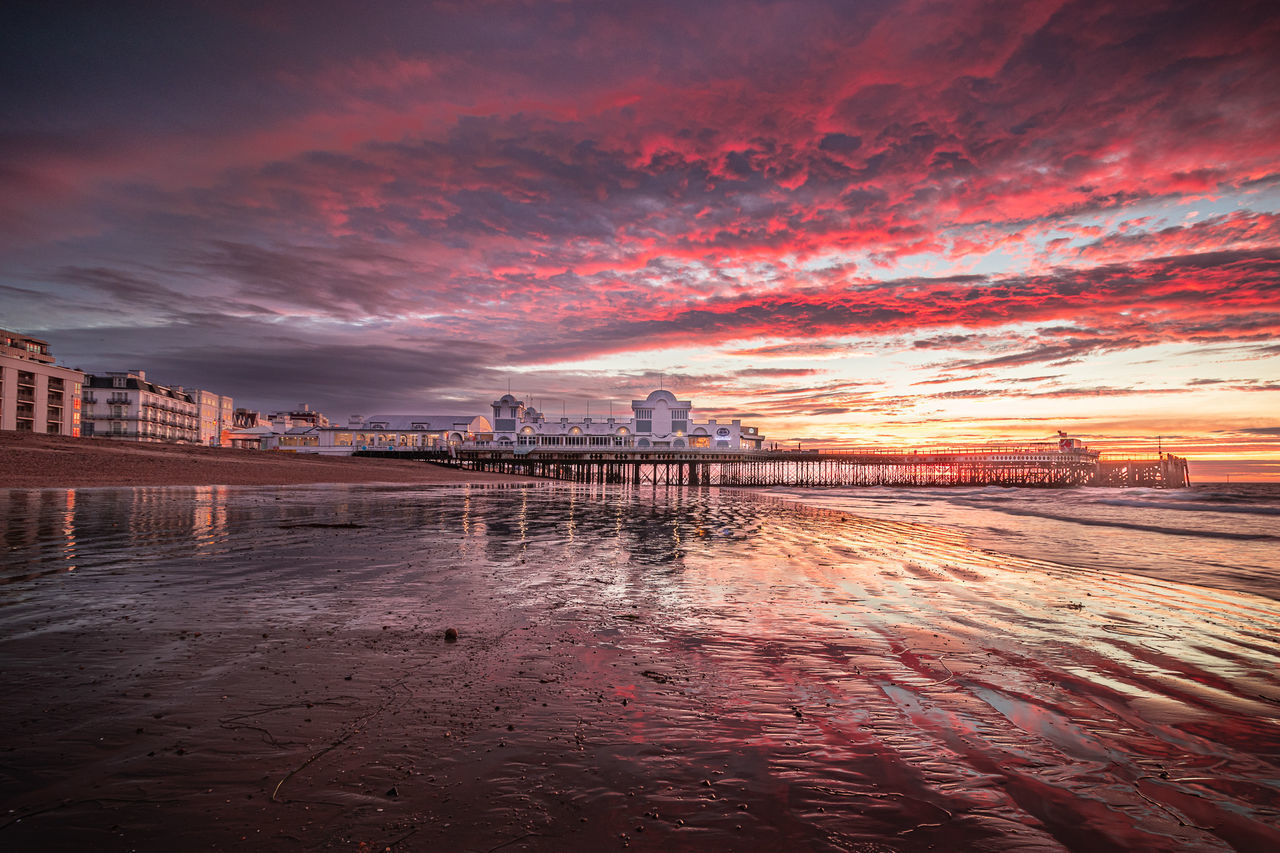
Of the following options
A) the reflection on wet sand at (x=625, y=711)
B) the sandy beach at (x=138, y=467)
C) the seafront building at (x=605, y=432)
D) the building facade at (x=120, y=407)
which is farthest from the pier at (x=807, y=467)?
the reflection on wet sand at (x=625, y=711)

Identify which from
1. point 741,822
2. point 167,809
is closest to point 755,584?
Answer: point 741,822

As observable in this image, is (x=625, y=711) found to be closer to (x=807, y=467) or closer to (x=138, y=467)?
(x=138, y=467)

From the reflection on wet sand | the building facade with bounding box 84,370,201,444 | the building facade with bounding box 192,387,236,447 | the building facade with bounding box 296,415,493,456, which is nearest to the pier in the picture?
the building facade with bounding box 296,415,493,456

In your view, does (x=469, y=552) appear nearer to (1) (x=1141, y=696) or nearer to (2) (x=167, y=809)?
(2) (x=167, y=809)

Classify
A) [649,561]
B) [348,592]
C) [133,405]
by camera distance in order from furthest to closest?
[133,405]
[649,561]
[348,592]

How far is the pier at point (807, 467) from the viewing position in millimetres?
74750

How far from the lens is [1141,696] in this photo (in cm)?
487

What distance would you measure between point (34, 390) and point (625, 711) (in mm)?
95383

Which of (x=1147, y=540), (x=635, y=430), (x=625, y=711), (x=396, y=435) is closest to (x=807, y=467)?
(x=635, y=430)

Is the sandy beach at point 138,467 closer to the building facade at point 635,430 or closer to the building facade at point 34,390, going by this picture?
the building facade at point 34,390

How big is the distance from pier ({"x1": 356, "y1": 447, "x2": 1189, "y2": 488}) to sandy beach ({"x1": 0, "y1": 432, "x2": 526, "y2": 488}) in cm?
2714

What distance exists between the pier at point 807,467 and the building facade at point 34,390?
3360 cm

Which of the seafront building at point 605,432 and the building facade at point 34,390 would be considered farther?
the seafront building at point 605,432

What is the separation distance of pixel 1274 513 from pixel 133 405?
119189mm
